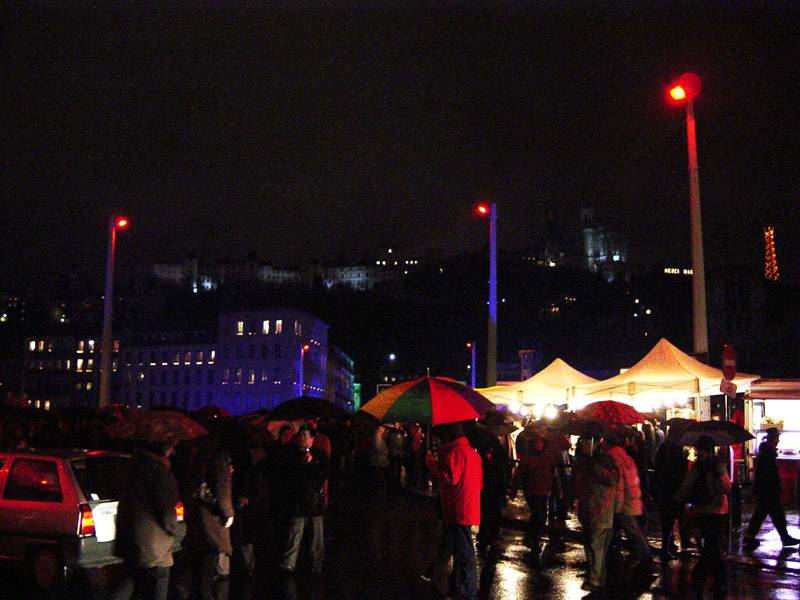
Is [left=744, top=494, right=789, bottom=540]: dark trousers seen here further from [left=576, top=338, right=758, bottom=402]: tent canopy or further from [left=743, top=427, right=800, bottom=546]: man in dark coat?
[left=576, top=338, right=758, bottom=402]: tent canopy

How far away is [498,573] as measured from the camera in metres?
11.2

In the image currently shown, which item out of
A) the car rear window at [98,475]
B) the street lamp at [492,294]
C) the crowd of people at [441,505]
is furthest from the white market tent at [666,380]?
the car rear window at [98,475]

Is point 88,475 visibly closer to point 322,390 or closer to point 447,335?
point 322,390

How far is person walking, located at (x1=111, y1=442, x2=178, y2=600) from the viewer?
22.9 feet

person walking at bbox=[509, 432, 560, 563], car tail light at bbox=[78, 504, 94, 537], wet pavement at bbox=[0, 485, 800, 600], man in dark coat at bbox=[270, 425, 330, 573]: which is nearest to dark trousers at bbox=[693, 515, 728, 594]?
wet pavement at bbox=[0, 485, 800, 600]

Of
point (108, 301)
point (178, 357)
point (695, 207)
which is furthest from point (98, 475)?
point (178, 357)

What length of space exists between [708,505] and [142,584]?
646cm

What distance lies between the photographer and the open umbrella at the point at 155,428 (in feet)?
24.1

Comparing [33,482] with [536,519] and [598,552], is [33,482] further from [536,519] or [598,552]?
[536,519]

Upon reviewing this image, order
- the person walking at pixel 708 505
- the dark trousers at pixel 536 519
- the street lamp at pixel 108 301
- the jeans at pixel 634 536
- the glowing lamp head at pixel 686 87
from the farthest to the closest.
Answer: the street lamp at pixel 108 301
the glowing lamp head at pixel 686 87
the dark trousers at pixel 536 519
the jeans at pixel 634 536
the person walking at pixel 708 505

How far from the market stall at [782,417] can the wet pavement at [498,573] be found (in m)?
3.78

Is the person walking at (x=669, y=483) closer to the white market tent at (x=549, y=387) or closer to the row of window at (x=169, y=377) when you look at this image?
the white market tent at (x=549, y=387)

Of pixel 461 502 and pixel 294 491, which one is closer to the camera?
pixel 461 502

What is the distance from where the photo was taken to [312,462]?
10492 millimetres
